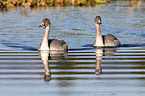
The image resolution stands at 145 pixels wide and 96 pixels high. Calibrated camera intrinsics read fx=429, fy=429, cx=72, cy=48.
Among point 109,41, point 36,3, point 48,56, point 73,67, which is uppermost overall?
point 73,67

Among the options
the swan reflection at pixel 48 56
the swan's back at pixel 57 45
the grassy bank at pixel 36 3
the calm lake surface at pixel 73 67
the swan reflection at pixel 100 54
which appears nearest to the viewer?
the calm lake surface at pixel 73 67

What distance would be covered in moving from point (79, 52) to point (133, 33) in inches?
356

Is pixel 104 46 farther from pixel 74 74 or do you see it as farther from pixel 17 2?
pixel 17 2

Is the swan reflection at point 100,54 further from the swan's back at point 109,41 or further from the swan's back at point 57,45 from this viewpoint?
the swan's back at point 57,45

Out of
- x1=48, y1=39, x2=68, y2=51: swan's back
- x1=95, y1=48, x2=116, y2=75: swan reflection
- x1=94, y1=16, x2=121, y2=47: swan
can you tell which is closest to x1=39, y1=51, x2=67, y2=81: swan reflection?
x1=48, y1=39, x2=68, y2=51: swan's back

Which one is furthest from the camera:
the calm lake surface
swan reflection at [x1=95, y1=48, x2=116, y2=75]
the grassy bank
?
the grassy bank

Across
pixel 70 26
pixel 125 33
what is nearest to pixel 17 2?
pixel 70 26

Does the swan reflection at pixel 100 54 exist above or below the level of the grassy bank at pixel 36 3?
above

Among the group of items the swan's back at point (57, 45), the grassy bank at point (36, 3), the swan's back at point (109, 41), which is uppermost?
the swan's back at point (57, 45)

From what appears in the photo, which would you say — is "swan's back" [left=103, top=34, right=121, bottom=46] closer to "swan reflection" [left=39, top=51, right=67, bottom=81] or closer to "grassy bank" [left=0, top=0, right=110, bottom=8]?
"swan reflection" [left=39, top=51, right=67, bottom=81]

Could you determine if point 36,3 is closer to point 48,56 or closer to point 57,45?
point 57,45

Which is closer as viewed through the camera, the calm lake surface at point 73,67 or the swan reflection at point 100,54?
the calm lake surface at point 73,67

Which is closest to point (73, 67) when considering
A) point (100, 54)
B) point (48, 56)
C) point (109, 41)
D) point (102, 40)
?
point (48, 56)

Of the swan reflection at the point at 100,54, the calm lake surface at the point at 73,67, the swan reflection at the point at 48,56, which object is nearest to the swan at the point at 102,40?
the calm lake surface at the point at 73,67
